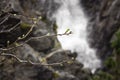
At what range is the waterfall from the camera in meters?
33.6

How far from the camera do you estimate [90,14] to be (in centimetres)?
3691

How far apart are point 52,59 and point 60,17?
53.2ft

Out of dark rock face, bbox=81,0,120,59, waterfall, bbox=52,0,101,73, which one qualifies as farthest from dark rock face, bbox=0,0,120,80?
waterfall, bbox=52,0,101,73

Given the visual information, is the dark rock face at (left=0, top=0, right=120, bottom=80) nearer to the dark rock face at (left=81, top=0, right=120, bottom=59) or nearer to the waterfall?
the dark rock face at (left=81, top=0, right=120, bottom=59)

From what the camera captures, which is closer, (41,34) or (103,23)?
(41,34)

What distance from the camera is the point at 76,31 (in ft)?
120

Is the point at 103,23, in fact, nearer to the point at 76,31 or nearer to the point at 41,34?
the point at 76,31

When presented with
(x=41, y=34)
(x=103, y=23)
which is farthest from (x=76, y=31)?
(x=41, y=34)

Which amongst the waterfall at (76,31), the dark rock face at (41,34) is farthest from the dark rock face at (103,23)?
the waterfall at (76,31)

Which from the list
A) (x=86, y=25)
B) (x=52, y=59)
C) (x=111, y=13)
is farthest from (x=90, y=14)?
(x=52, y=59)

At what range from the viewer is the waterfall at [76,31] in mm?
33594

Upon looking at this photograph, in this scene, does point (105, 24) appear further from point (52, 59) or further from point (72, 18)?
point (52, 59)

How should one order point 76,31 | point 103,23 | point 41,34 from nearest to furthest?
point 41,34, point 103,23, point 76,31

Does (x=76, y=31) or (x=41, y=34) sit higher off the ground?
(x=76, y=31)
